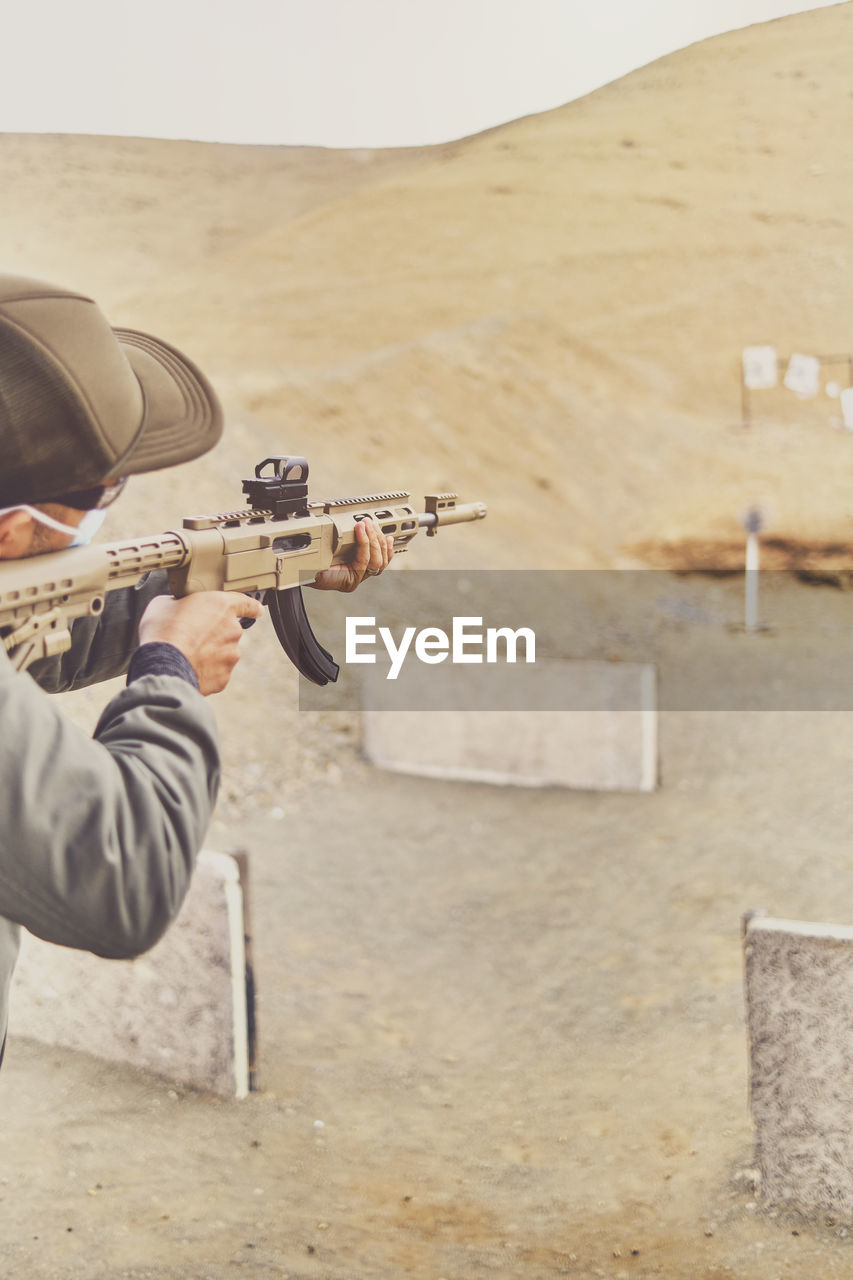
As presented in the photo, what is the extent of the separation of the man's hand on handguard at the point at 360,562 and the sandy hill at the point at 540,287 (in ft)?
28.7

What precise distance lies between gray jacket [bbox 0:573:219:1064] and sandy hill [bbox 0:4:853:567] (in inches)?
379

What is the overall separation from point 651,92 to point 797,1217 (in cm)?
1911

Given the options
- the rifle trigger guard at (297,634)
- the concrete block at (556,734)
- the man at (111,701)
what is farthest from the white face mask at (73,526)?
the concrete block at (556,734)

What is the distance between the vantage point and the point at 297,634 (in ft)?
6.10

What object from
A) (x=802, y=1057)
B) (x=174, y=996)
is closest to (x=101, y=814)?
(x=802, y=1057)

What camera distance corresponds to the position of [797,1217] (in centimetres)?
248

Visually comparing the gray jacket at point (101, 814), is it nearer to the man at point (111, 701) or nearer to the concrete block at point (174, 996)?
the man at point (111, 701)

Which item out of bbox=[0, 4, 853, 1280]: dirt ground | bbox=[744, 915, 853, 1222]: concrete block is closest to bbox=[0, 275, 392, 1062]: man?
bbox=[744, 915, 853, 1222]: concrete block

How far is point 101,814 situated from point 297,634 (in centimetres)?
90

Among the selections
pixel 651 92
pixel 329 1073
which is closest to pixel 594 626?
pixel 329 1073

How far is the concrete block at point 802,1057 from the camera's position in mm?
2373

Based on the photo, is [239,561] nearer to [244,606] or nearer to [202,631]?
[244,606]

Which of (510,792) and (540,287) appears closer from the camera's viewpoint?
(510,792)

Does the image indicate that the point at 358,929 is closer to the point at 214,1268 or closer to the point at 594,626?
the point at 214,1268
